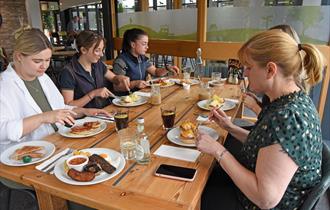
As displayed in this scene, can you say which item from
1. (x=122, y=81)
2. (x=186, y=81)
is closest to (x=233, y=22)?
(x=186, y=81)

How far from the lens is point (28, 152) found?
1.20 meters

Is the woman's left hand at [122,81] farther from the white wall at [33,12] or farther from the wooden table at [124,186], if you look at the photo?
the white wall at [33,12]

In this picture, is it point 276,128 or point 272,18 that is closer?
point 276,128

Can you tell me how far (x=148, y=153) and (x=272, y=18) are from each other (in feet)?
8.45

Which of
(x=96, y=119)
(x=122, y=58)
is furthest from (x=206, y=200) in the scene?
(x=122, y=58)

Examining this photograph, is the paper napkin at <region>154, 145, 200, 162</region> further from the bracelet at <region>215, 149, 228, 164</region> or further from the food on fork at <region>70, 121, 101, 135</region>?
the food on fork at <region>70, 121, 101, 135</region>

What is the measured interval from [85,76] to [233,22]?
6.55 feet

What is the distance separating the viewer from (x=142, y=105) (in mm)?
1916

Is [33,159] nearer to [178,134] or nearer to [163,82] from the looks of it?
[178,134]

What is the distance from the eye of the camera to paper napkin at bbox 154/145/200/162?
1168 mm

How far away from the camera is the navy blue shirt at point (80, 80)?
2107 mm

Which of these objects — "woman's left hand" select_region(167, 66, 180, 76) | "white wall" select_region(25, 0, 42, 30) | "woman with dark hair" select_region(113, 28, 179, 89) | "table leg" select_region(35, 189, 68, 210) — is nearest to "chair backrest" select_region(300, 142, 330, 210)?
"table leg" select_region(35, 189, 68, 210)

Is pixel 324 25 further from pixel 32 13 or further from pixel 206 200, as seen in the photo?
pixel 32 13

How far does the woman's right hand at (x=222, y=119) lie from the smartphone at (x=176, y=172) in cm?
47
